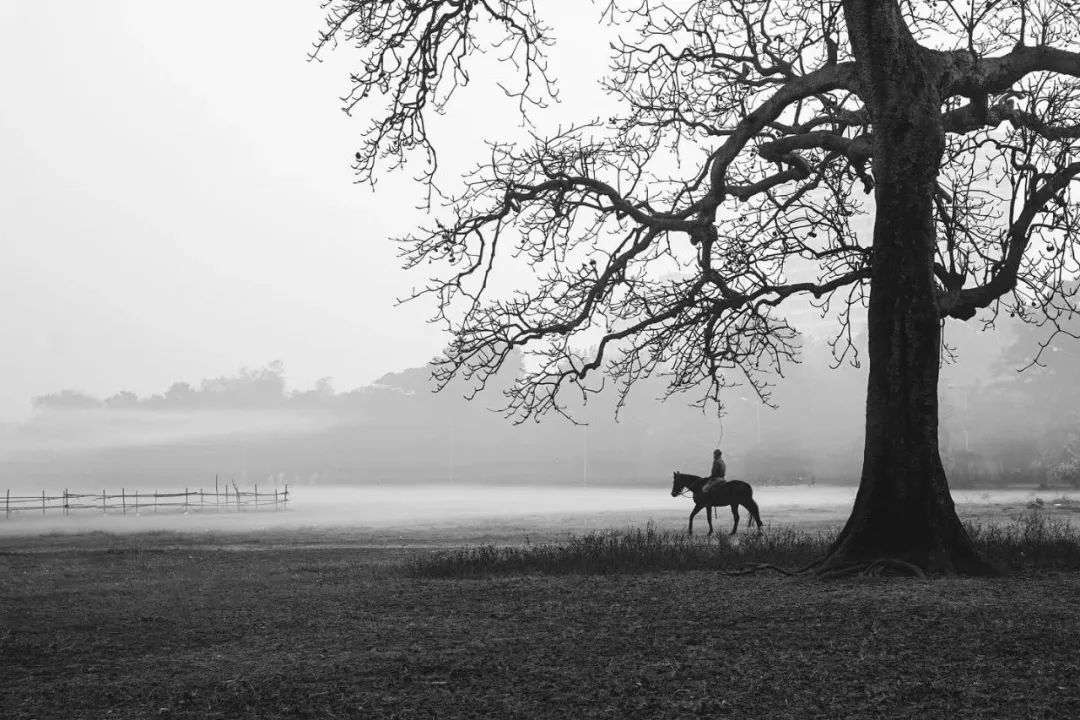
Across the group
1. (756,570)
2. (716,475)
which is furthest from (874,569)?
(716,475)

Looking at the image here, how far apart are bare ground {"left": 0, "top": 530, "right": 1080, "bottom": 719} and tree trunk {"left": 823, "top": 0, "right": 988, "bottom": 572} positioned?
131 cm

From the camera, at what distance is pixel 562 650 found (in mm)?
9602

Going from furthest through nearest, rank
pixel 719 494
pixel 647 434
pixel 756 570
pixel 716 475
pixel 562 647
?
1. pixel 647 434
2. pixel 719 494
3. pixel 716 475
4. pixel 756 570
5. pixel 562 647

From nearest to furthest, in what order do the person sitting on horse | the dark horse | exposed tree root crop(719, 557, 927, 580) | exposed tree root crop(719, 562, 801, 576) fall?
exposed tree root crop(719, 557, 927, 580)
exposed tree root crop(719, 562, 801, 576)
the person sitting on horse
the dark horse

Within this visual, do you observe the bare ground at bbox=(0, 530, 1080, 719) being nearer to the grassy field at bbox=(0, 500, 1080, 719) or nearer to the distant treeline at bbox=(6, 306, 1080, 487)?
the grassy field at bbox=(0, 500, 1080, 719)

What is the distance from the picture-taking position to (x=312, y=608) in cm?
1338

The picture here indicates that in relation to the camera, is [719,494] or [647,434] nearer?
[719,494]

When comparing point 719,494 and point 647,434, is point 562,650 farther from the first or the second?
point 647,434

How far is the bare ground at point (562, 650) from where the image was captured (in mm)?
7777

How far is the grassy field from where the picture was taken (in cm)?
780

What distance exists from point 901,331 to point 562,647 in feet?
25.9

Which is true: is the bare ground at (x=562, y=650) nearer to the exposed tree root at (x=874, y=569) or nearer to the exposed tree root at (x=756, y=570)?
the exposed tree root at (x=756, y=570)

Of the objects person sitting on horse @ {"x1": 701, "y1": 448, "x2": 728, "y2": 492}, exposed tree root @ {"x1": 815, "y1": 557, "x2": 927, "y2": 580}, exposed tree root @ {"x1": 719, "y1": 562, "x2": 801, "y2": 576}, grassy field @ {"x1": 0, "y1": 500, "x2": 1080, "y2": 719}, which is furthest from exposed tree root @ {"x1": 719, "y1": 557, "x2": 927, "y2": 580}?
person sitting on horse @ {"x1": 701, "y1": 448, "x2": 728, "y2": 492}

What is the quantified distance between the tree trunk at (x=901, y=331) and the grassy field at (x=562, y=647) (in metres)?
1.23
